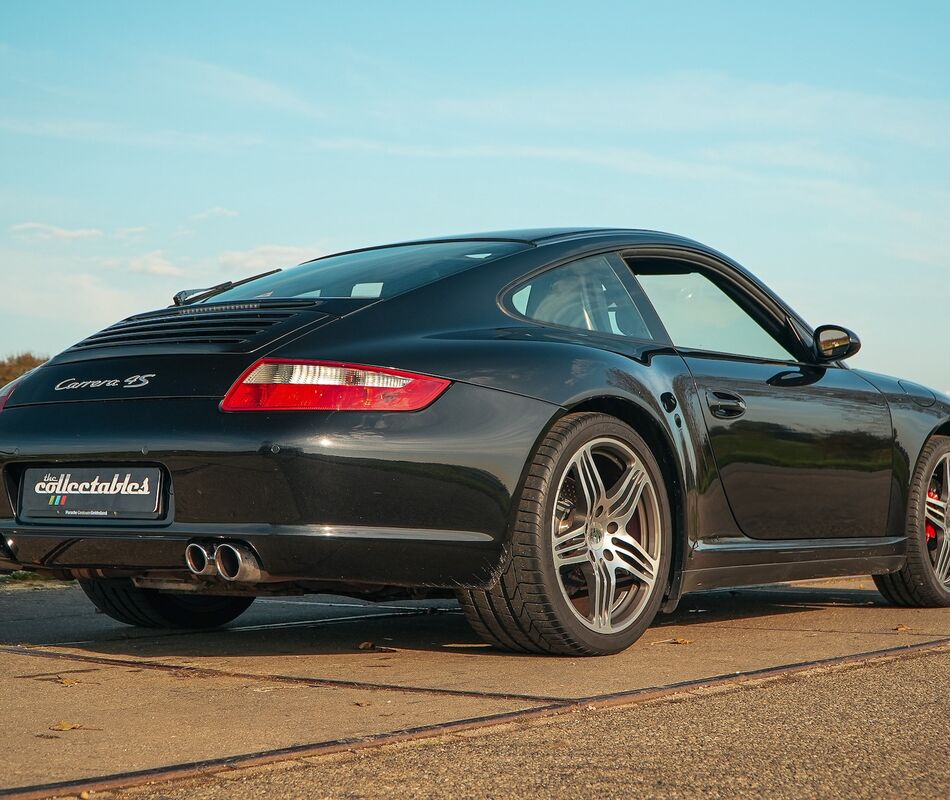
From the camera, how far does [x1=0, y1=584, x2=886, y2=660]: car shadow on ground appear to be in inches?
178

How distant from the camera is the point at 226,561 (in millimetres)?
3814

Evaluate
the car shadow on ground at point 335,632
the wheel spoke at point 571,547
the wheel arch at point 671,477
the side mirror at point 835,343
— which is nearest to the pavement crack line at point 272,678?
the car shadow on ground at point 335,632

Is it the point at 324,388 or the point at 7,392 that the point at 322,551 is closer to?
the point at 324,388

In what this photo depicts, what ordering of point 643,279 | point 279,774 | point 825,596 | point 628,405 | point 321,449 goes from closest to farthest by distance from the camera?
point 279,774 < point 321,449 < point 628,405 < point 643,279 < point 825,596

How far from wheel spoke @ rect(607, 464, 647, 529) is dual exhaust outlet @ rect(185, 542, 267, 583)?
47.3 inches

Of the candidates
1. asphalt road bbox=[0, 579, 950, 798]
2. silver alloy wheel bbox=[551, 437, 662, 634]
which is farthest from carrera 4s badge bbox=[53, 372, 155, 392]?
silver alloy wheel bbox=[551, 437, 662, 634]

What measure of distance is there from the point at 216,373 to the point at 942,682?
2244 millimetres

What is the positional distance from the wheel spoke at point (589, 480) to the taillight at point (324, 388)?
0.62m

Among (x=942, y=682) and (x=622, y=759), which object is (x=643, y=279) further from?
(x=622, y=759)

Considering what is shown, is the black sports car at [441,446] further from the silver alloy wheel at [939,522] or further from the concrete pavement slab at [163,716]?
the silver alloy wheel at [939,522]

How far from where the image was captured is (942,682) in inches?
153

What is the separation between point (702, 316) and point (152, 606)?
7.71ft

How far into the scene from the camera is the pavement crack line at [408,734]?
2.59 metres

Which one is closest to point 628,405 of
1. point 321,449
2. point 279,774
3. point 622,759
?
point 321,449
